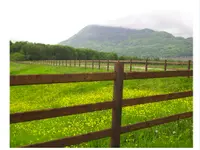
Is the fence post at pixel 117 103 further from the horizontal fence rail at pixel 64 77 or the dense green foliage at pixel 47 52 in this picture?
the dense green foliage at pixel 47 52

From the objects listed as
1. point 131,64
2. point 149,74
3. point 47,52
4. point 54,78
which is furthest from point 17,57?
point 54,78

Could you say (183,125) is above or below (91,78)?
below

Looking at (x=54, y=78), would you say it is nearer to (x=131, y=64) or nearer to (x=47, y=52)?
(x=131, y=64)

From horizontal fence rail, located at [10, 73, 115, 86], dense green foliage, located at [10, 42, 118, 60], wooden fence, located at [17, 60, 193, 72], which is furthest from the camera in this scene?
dense green foliage, located at [10, 42, 118, 60]

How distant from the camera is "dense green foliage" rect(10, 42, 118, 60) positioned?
150 metres

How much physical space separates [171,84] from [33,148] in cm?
1794

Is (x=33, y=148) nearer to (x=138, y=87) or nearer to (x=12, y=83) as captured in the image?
(x=12, y=83)

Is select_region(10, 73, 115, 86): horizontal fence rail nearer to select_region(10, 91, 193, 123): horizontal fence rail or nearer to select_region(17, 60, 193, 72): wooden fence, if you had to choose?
select_region(10, 91, 193, 123): horizontal fence rail

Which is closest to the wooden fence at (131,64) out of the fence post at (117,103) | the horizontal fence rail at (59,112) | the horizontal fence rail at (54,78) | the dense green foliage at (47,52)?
the fence post at (117,103)

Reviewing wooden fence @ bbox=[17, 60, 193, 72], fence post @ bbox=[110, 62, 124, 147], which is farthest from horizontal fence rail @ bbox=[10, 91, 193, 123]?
wooden fence @ bbox=[17, 60, 193, 72]

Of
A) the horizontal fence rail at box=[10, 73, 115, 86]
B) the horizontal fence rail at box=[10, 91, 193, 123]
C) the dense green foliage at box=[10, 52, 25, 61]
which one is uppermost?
the dense green foliage at box=[10, 52, 25, 61]

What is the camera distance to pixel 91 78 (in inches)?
249

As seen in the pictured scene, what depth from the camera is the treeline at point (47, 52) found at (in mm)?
149750
